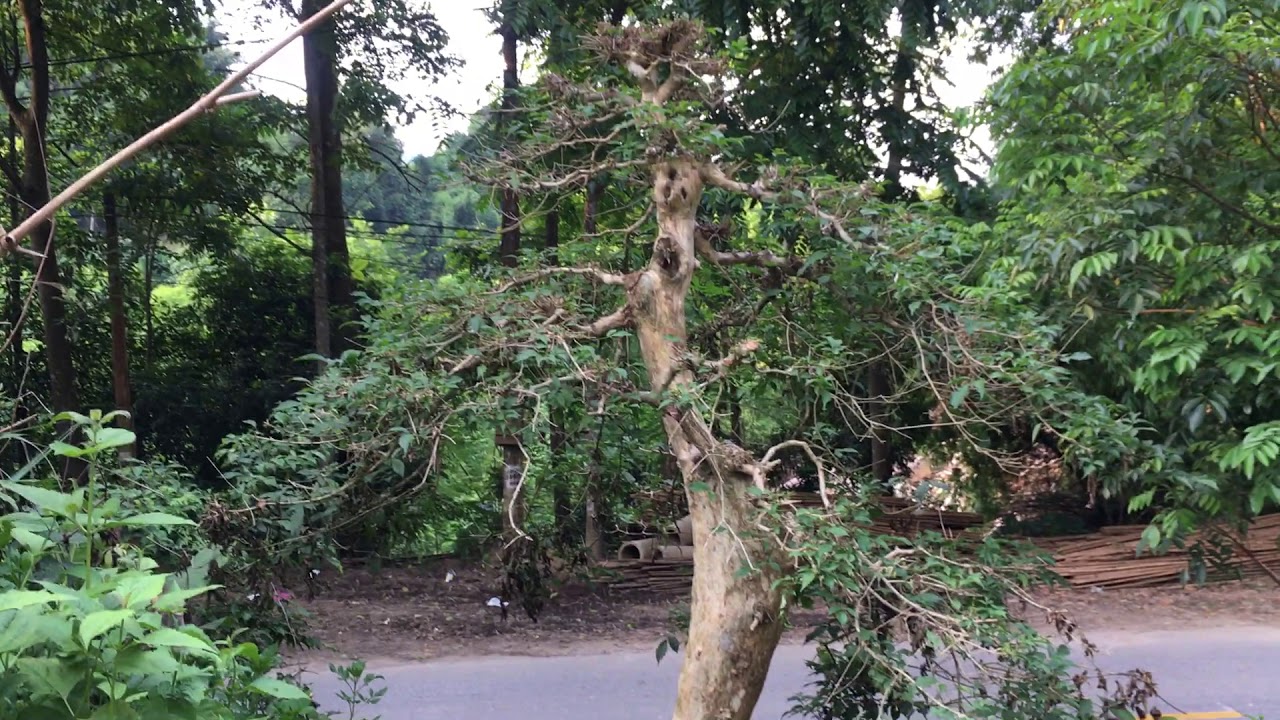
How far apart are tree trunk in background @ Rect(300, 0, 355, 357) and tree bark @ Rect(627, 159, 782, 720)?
6.14m

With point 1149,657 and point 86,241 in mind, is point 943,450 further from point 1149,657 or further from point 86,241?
point 86,241

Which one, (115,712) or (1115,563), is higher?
(115,712)

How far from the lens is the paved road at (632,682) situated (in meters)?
5.90

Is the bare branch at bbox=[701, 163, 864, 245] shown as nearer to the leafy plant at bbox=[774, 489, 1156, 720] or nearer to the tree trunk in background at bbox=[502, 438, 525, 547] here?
the leafy plant at bbox=[774, 489, 1156, 720]

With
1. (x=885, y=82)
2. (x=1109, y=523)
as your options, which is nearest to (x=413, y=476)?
(x=885, y=82)

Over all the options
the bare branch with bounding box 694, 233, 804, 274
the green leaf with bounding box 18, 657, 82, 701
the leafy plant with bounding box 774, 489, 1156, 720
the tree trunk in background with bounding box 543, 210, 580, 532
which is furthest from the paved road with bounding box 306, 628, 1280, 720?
the green leaf with bounding box 18, 657, 82, 701

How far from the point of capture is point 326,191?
9555 mm

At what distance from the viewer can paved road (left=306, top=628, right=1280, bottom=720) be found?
590 cm

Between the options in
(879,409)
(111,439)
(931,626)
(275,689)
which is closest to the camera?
(111,439)

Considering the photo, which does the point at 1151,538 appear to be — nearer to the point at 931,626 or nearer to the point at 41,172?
the point at 931,626

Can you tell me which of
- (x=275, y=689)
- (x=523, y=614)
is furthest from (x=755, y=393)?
(x=523, y=614)

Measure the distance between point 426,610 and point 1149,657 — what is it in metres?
5.53

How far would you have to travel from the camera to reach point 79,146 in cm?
934

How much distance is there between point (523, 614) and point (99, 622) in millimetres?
6770
